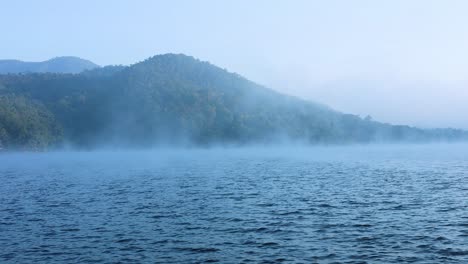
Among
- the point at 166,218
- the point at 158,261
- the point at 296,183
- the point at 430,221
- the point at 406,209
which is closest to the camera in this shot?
the point at 158,261

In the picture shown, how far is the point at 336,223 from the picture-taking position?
36.4 m

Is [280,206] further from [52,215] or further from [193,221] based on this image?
[52,215]

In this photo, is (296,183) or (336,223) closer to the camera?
(336,223)

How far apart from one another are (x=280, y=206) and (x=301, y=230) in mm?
10761

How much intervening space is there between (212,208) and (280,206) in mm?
6741

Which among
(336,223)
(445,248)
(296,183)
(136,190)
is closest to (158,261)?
(336,223)

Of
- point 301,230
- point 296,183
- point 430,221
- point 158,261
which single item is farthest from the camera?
point 296,183

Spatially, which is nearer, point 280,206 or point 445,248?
point 445,248

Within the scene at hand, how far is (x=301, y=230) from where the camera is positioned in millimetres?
34344

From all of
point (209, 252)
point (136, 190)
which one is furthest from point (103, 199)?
point (209, 252)

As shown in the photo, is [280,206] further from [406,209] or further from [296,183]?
[296,183]

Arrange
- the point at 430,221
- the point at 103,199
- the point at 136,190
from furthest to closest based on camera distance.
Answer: the point at 136,190 < the point at 103,199 < the point at 430,221

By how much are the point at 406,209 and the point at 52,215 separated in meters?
33.0

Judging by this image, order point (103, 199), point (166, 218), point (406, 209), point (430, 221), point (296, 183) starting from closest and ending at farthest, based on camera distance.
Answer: point (430, 221)
point (166, 218)
point (406, 209)
point (103, 199)
point (296, 183)
